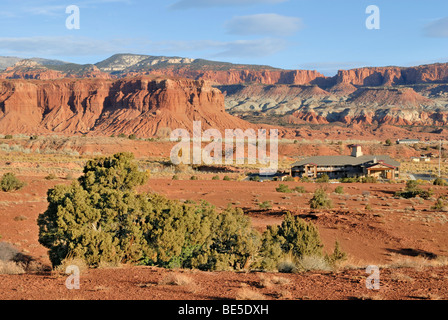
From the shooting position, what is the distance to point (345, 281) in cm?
910

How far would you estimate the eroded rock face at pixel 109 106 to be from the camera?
124 meters

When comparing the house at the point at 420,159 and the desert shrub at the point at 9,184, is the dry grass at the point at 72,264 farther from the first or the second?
the house at the point at 420,159

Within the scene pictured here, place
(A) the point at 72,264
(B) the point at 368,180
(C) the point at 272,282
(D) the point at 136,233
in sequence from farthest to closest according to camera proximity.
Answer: (B) the point at 368,180 → (D) the point at 136,233 → (A) the point at 72,264 → (C) the point at 272,282

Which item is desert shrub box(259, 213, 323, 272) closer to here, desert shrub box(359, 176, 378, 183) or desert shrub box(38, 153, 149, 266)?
desert shrub box(38, 153, 149, 266)

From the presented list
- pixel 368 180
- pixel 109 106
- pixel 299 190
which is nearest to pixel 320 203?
pixel 299 190

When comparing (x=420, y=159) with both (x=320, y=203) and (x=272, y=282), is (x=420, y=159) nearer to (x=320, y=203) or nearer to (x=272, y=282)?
(x=320, y=203)

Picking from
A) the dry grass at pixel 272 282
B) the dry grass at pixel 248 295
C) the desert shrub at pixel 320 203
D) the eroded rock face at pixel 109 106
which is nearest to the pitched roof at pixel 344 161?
the desert shrub at pixel 320 203

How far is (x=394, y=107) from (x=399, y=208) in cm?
15306

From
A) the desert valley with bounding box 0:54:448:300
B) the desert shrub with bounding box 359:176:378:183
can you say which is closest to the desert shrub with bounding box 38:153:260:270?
the desert valley with bounding box 0:54:448:300

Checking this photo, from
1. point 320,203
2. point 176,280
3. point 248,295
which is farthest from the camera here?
point 320,203

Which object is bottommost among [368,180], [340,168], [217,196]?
[368,180]

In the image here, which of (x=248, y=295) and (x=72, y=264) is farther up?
(x=248, y=295)

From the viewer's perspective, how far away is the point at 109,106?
455 feet

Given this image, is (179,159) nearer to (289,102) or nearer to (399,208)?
(399,208)
